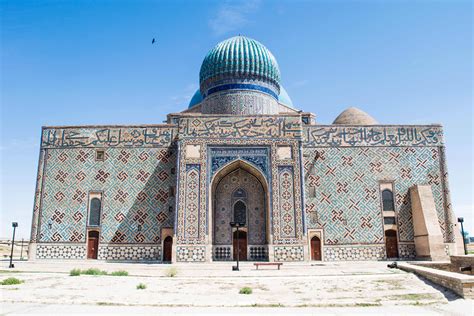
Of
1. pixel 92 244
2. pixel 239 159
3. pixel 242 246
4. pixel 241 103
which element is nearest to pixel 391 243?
pixel 242 246

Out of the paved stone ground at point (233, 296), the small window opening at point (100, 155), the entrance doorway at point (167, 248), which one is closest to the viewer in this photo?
the paved stone ground at point (233, 296)

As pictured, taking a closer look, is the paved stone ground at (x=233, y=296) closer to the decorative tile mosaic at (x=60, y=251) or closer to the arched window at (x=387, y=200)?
the decorative tile mosaic at (x=60, y=251)

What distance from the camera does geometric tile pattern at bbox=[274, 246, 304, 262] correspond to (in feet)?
44.0

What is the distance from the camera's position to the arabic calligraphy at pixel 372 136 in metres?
15.6

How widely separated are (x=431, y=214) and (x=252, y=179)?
660cm

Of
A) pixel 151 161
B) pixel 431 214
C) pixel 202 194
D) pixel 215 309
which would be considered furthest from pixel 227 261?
pixel 215 309

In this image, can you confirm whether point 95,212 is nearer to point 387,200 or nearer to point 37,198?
point 37,198

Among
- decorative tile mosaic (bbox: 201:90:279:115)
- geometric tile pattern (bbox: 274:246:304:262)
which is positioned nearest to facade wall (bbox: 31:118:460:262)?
geometric tile pattern (bbox: 274:246:304:262)

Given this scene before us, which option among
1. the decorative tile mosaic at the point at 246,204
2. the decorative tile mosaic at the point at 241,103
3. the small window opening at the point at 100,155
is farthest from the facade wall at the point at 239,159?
the small window opening at the point at 100,155

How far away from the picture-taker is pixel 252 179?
15188mm

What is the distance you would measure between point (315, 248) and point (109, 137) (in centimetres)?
908

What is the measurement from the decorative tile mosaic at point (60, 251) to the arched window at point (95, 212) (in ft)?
3.07

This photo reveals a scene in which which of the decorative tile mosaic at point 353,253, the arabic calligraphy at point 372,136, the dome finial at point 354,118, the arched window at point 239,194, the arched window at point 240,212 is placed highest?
the dome finial at point 354,118

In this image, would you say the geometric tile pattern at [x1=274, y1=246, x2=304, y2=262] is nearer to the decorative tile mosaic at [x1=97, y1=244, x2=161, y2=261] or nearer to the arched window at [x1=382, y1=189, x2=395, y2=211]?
the arched window at [x1=382, y1=189, x2=395, y2=211]
